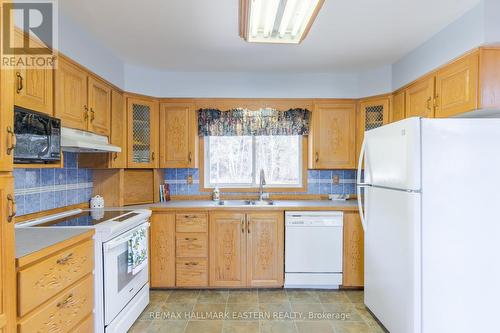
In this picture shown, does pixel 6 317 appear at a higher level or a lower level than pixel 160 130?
lower

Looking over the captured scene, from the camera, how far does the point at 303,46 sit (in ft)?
8.04

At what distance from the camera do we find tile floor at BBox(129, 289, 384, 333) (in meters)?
2.23

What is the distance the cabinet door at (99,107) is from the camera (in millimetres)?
2332

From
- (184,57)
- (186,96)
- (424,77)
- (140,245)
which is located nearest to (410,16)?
(424,77)

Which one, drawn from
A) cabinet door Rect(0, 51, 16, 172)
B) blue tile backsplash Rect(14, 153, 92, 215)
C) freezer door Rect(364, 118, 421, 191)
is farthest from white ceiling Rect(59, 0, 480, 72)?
blue tile backsplash Rect(14, 153, 92, 215)

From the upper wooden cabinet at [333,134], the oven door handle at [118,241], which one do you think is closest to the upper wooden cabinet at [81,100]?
the oven door handle at [118,241]

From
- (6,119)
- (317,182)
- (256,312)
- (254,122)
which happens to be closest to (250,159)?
(254,122)

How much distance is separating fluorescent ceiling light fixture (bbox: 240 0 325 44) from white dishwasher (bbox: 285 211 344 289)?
1.70 metres

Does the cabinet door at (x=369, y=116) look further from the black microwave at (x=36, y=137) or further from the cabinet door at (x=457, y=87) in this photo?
the black microwave at (x=36, y=137)

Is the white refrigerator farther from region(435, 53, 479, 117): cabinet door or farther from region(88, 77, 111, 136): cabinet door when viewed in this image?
region(88, 77, 111, 136): cabinet door

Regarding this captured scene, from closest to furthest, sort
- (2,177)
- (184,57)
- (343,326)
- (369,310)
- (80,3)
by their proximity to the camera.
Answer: (2,177) → (80,3) → (343,326) → (369,310) → (184,57)

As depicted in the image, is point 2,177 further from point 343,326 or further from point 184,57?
point 343,326

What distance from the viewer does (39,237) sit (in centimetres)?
154

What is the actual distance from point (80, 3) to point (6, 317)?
1.89 meters
